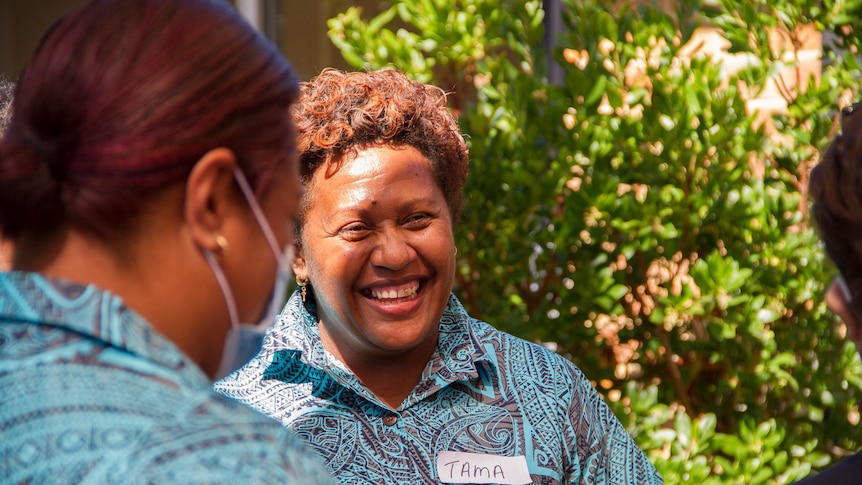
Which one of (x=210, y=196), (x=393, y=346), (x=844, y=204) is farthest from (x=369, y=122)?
(x=210, y=196)

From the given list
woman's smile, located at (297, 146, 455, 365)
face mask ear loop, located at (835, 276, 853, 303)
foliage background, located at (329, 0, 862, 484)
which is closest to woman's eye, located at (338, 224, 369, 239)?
woman's smile, located at (297, 146, 455, 365)

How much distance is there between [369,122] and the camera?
8.68ft

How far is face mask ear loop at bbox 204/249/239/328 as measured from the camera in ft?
4.19

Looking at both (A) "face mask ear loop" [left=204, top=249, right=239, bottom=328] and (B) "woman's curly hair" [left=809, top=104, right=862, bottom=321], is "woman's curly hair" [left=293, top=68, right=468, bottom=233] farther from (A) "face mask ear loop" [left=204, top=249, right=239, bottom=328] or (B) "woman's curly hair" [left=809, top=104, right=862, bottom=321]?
(A) "face mask ear loop" [left=204, top=249, right=239, bottom=328]

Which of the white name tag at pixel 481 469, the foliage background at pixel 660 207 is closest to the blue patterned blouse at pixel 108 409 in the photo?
the white name tag at pixel 481 469

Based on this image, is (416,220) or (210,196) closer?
(210,196)

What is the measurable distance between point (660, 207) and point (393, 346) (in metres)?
1.44

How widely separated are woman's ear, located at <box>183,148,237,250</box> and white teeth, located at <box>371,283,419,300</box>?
1343 mm

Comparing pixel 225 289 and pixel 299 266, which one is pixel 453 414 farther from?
pixel 225 289

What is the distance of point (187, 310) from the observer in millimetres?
1278

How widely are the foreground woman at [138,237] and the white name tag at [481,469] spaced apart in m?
1.19

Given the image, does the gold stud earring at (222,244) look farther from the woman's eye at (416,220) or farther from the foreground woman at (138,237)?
the woman's eye at (416,220)

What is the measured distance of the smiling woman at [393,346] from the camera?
2537 mm

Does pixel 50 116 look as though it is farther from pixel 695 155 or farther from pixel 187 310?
pixel 695 155
